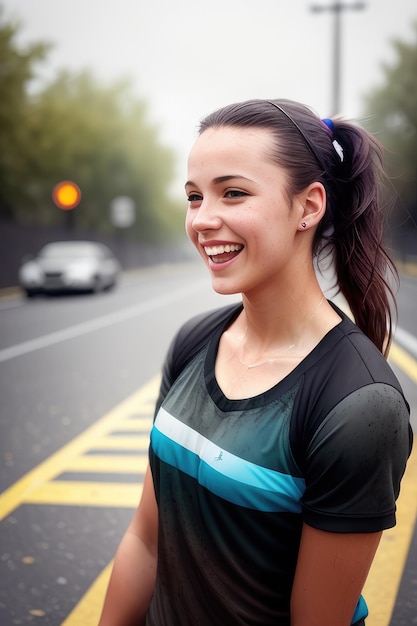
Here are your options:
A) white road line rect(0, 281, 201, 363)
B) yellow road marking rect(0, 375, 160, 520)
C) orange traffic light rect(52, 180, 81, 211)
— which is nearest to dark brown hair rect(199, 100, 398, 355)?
yellow road marking rect(0, 375, 160, 520)

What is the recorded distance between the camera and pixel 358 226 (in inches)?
69.9

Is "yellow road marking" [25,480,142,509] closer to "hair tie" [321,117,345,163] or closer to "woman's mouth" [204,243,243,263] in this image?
"woman's mouth" [204,243,243,263]

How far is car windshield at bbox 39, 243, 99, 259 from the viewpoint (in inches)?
864

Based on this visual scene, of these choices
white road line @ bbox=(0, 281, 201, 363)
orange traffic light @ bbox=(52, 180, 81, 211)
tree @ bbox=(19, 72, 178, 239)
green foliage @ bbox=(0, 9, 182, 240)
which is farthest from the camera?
orange traffic light @ bbox=(52, 180, 81, 211)

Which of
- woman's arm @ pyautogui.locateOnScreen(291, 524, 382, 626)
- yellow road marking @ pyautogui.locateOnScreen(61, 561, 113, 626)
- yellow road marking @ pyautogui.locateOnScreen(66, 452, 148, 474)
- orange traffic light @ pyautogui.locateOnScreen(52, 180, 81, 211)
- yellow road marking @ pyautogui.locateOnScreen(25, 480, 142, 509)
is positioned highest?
woman's arm @ pyautogui.locateOnScreen(291, 524, 382, 626)

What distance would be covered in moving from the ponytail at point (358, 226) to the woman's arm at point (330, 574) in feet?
2.04

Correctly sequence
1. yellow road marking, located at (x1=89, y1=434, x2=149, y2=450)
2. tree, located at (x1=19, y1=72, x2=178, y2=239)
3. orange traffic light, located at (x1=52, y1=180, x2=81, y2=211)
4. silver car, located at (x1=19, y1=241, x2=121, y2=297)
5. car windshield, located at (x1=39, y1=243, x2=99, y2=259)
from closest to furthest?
yellow road marking, located at (x1=89, y1=434, x2=149, y2=450), silver car, located at (x1=19, y1=241, x2=121, y2=297), car windshield, located at (x1=39, y1=243, x2=99, y2=259), tree, located at (x1=19, y1=72, x2=178, y2=239), orange traffic light, located at (x1=52, y1=180, x2=81, y2=211)

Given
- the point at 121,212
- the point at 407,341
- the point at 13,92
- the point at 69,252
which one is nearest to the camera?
the point at 407,341

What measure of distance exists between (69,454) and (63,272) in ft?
52.1

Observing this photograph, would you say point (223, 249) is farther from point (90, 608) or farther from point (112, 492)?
point (112, 492)

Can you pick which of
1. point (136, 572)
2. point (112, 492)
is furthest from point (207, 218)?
point (112, 492)

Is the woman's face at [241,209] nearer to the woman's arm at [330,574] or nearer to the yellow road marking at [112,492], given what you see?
the woman's arm at [330,574]

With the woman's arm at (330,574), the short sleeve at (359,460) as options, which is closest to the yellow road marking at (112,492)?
the woman's arm at (330,574)

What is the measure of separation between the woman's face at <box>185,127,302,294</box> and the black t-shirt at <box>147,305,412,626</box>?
0.22 meters
